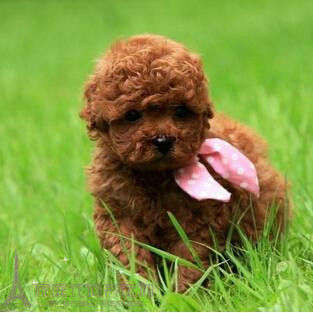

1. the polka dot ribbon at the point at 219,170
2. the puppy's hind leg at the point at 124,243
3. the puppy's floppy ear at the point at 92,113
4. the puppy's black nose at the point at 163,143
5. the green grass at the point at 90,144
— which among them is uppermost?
the puppy's floppy ear at the point at 92,113

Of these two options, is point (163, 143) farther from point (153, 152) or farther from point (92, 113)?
point (92, 113)

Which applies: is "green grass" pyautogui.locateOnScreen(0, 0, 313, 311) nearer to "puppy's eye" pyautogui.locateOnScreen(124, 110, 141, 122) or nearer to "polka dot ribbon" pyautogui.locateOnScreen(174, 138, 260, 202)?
"polka dot ribbon" pyautogui.locateOnScreen(174, 138, 260, 202)

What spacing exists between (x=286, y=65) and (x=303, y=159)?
3.49 metres

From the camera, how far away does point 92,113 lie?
396cm

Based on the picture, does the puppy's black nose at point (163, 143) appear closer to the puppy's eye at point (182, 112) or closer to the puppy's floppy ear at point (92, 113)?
the puppy's eye at point (182, 112)

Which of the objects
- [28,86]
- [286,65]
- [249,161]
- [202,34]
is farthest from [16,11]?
[249,161]

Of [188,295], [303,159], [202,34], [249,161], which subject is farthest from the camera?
[202,34]

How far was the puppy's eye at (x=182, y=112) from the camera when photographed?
3836mm

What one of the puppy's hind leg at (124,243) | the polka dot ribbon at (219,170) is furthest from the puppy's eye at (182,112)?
the puppy's hind leg at (124,243)

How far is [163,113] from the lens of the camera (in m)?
3.81

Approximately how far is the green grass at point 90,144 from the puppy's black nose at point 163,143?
45 centimetres

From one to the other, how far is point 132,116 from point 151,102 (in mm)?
133

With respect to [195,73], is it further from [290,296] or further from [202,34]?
[202,34]

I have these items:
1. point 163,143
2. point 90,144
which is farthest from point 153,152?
point 90,144
